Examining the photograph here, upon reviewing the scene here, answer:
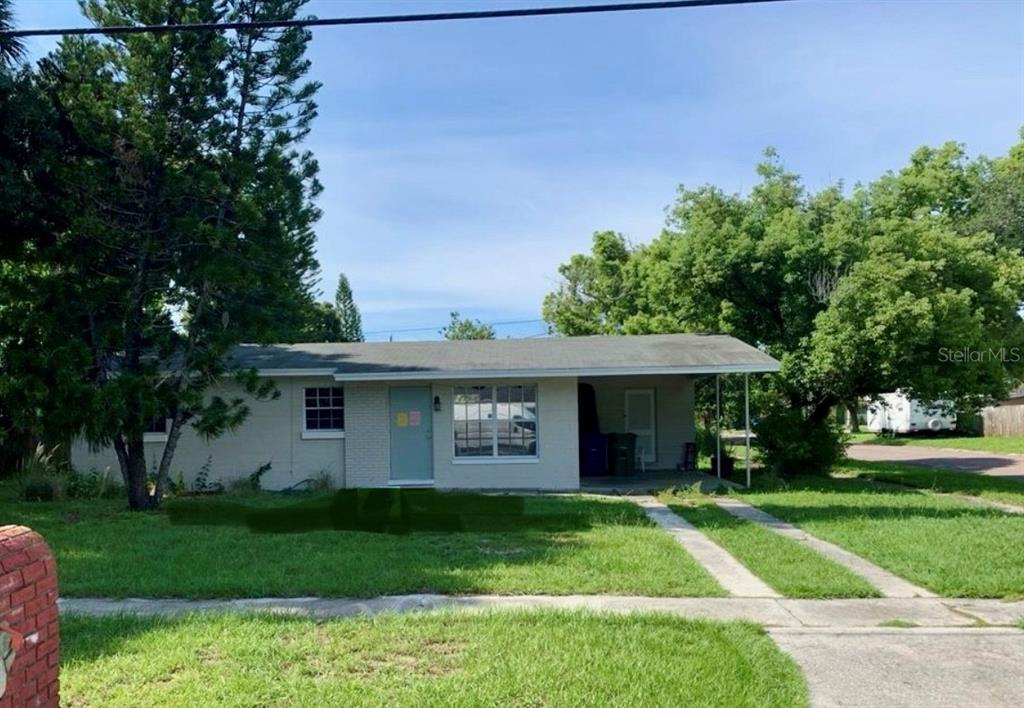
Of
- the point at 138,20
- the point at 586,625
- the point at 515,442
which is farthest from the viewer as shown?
the point at 515,442

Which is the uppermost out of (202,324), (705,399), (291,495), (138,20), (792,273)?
(138,20)

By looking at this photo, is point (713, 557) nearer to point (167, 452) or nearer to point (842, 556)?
point (842, 556)

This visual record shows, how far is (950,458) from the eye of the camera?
1081 inches

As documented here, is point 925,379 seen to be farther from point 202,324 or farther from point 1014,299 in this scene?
A: point 202,324

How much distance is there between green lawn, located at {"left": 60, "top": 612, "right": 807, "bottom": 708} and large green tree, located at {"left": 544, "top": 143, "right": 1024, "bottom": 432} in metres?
13.1

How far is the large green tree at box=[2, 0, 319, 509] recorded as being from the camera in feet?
44.3

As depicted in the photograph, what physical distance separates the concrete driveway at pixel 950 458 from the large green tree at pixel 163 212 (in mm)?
17696

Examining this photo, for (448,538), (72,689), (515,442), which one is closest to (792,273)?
(515,442)

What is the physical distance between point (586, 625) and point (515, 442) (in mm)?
11217

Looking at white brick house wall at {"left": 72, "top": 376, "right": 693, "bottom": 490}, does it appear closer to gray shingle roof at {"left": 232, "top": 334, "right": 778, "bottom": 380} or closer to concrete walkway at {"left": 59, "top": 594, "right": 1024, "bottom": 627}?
gray shingle roof at {"left": 232, "top": 334, "right": 778, "bottom": 380}

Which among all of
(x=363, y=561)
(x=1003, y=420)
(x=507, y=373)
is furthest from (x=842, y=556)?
(x=1003, y=420)

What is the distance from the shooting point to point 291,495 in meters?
16.7

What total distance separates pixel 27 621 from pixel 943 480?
19443mm

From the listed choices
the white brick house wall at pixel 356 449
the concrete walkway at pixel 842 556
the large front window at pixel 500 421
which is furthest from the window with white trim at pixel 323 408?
the concrete walkway at pixel 842 556
